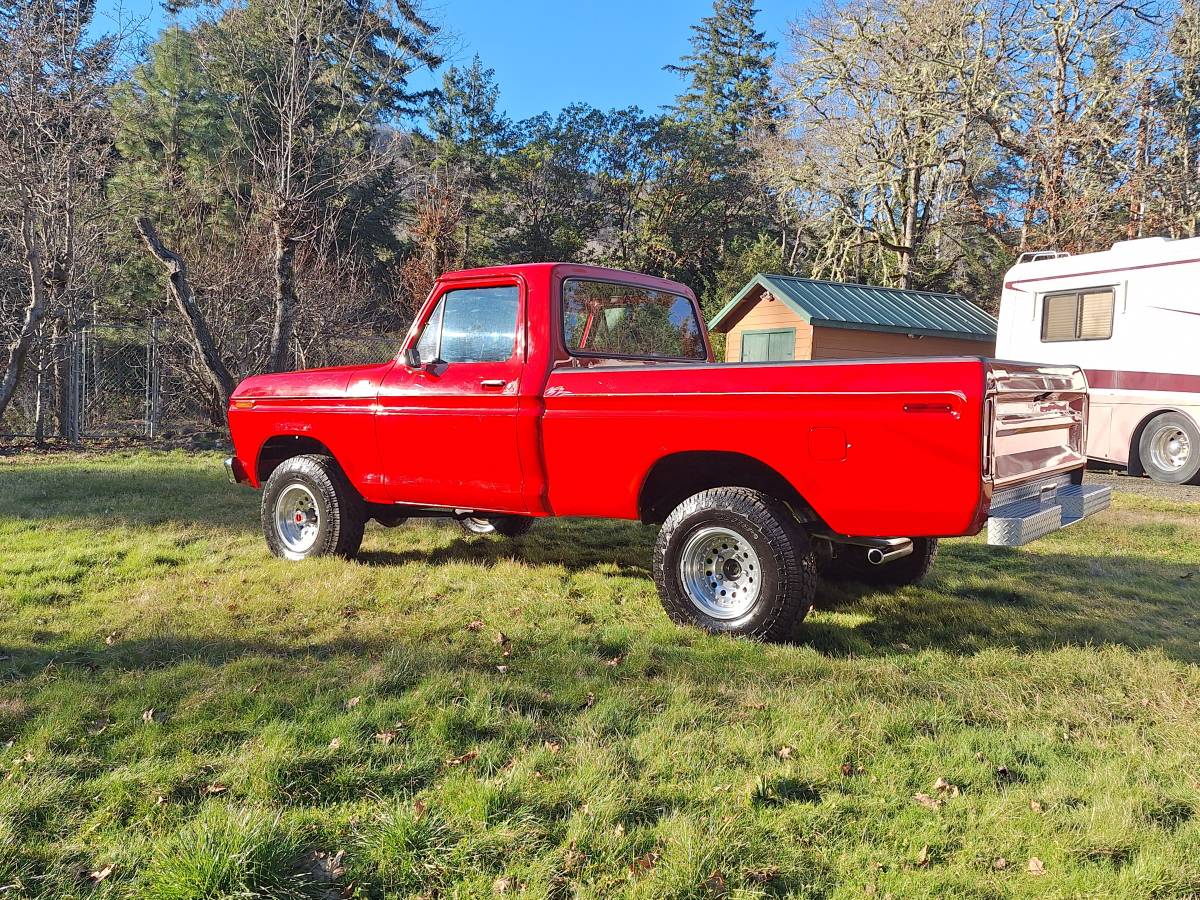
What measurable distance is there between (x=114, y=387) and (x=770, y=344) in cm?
1284

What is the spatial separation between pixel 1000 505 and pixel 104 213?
1429 cm

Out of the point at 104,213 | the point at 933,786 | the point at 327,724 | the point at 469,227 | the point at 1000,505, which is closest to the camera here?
the point at 933,786

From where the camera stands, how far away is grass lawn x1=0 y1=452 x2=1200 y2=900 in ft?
7.90

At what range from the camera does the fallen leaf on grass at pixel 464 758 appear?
3.00 meters

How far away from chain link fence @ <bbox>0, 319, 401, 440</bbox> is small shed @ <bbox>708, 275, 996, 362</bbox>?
26.4 feet

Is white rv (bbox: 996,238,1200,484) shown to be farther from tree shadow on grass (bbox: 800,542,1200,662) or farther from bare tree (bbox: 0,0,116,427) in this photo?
bare tree (bbox: 0,0,116,427)

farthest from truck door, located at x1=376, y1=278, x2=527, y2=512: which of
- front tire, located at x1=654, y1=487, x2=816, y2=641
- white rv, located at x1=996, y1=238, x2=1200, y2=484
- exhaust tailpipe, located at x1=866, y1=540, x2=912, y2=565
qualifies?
white rv, located at x1=996, y1=238, x2=1200, y2=484

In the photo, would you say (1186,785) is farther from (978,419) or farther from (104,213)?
(104,213)

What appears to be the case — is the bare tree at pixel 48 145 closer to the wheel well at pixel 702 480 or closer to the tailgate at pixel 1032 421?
the wheel well at pixel 702 480

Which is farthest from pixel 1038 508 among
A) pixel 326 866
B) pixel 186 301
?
pixel 186 301

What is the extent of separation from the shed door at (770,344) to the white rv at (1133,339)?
5836 mm

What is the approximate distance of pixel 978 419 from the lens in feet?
11.6

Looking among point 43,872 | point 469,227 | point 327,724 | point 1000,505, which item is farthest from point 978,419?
point 469,227

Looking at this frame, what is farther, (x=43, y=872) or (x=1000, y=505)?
(x=1000, y=505)
